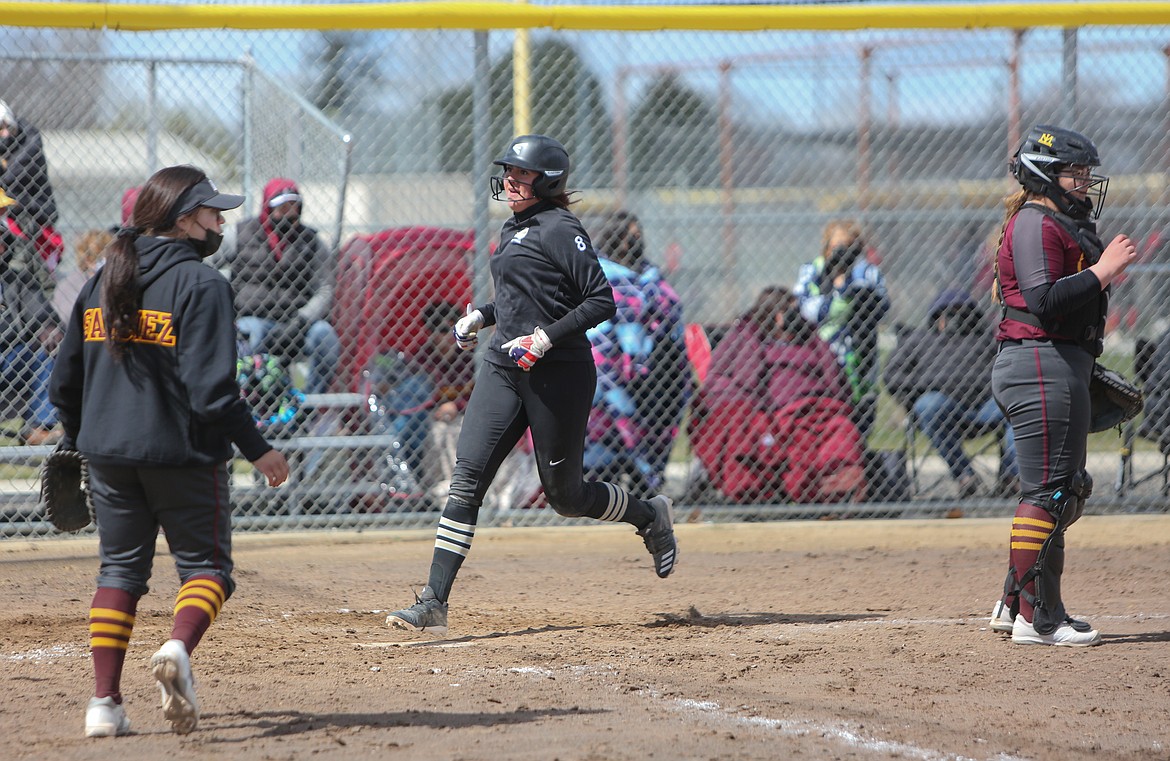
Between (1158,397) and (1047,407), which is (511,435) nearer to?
(1047,407)

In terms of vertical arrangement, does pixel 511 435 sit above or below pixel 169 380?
below

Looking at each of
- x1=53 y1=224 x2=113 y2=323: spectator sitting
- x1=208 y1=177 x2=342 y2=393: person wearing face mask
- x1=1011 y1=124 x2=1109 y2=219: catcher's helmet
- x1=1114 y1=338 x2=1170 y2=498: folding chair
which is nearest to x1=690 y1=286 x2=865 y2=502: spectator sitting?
x1=1114 y1=338 x2=1170 y2=498: folding chair

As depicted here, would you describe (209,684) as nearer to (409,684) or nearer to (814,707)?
(409,684)

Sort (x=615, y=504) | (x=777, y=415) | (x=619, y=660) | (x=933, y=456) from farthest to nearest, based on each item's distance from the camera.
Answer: (x=933, y=456) → (x=777, y=415) → (x=615, y=504) → (x=619, y=660)

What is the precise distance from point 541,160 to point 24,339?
153 inches

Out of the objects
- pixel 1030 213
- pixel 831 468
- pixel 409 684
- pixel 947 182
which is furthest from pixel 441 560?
pixel 947 182

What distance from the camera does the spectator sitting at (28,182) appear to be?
7.22 m

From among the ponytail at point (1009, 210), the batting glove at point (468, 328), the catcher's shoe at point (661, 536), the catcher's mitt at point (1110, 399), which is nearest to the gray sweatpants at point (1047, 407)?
the catcher's mitt at point (1110, 399)

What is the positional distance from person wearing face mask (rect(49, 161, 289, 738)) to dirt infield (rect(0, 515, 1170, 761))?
1.03 ft

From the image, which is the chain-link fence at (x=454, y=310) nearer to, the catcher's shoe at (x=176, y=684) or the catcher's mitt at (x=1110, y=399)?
the catcher's mitt at (x=1110, y=399)

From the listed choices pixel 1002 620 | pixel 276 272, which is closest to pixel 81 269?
pixel 276 272

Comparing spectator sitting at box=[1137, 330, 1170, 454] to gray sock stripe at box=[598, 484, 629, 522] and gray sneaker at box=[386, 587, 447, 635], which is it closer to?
gray sock stripe at box=[598, 484, 629, 522]

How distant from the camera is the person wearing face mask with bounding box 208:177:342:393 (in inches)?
307

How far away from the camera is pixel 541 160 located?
503cm
